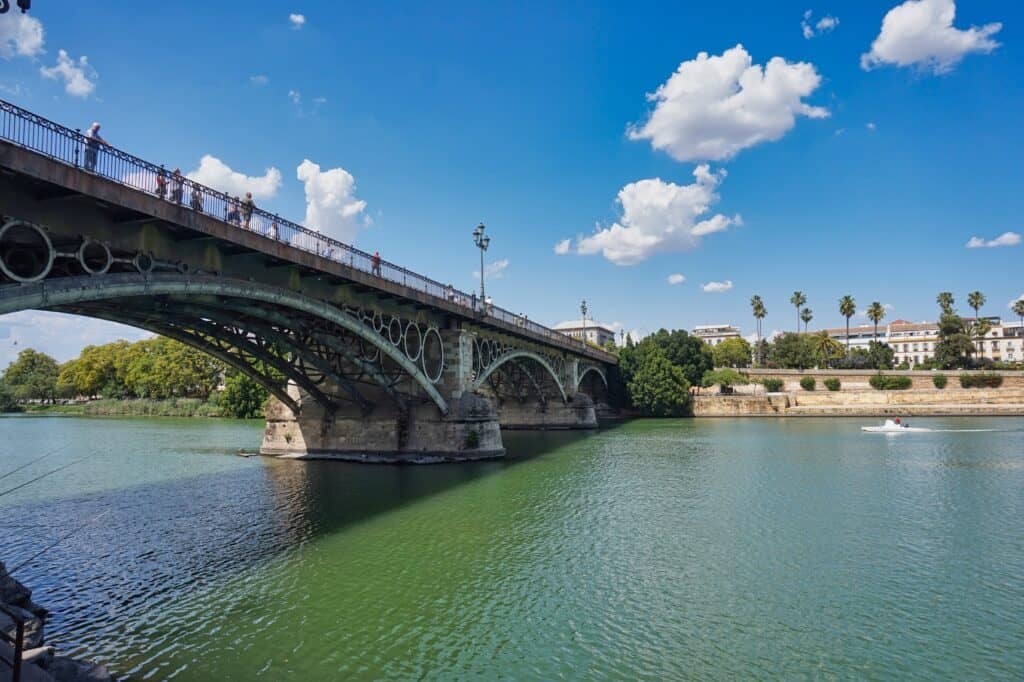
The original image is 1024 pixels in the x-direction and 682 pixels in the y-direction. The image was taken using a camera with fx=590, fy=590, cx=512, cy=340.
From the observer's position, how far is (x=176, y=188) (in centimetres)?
1465

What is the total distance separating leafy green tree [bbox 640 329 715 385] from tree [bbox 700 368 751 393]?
3.46 metres

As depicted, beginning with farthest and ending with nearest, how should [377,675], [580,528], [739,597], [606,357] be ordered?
[606,357]
[580,528]
[739,597]
[377,675]

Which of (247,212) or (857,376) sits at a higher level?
(247,212)

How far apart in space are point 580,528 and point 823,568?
6.28 metres

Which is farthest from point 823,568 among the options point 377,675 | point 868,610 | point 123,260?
point 123,260

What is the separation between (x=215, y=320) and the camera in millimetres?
21312

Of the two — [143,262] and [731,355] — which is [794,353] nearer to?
[731,355]

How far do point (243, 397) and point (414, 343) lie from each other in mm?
45174

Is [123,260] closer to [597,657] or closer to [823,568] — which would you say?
[597,657]

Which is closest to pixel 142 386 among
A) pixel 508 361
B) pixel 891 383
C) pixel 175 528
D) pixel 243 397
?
pixel 243 397

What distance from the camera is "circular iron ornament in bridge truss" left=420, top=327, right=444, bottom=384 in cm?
3125

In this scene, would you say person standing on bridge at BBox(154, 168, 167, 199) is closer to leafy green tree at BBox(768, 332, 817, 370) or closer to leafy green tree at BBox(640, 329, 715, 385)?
leafy green tree at BBox(640, 329, 715, 385)

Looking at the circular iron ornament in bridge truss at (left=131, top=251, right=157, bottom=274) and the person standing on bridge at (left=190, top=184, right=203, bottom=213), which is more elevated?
the person standing on bridge at (left=190, top=184, right=203, bottom=213)

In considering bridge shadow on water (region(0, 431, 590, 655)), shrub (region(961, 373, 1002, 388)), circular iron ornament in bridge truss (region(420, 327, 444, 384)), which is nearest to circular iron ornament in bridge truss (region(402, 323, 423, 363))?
circular iron ornament in bridge truss (region(420, 327, 444, 384))
